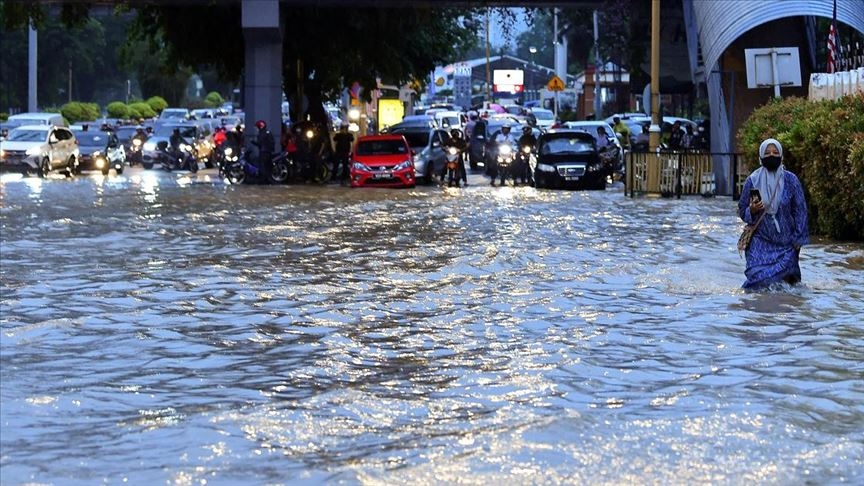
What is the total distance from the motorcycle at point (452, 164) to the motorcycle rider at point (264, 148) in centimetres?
466

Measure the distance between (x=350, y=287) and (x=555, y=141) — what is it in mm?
24917

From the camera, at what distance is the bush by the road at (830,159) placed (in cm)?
2167

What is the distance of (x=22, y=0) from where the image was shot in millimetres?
42312

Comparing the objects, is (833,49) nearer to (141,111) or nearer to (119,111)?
(119,111)

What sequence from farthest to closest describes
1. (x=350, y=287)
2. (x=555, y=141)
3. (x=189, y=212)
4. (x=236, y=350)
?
(x=555, y=141) → (x=189, y=212) → (x=350, y=287) → (x=236, y=350)

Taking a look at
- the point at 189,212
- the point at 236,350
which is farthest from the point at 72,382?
the point at 189,212

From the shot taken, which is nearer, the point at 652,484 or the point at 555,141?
the point at 652,484

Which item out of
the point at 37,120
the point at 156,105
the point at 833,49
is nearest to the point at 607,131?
the point at 833,49

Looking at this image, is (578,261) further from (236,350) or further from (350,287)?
(236,350)

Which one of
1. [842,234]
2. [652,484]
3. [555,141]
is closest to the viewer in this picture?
[652,484]

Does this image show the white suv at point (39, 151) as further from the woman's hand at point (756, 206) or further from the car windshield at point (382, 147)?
the woman's hand at point (756, 206)

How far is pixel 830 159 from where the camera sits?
22.6m

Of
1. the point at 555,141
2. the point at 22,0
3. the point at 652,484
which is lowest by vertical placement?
the point at 652,484

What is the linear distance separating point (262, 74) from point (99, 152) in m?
10.2
